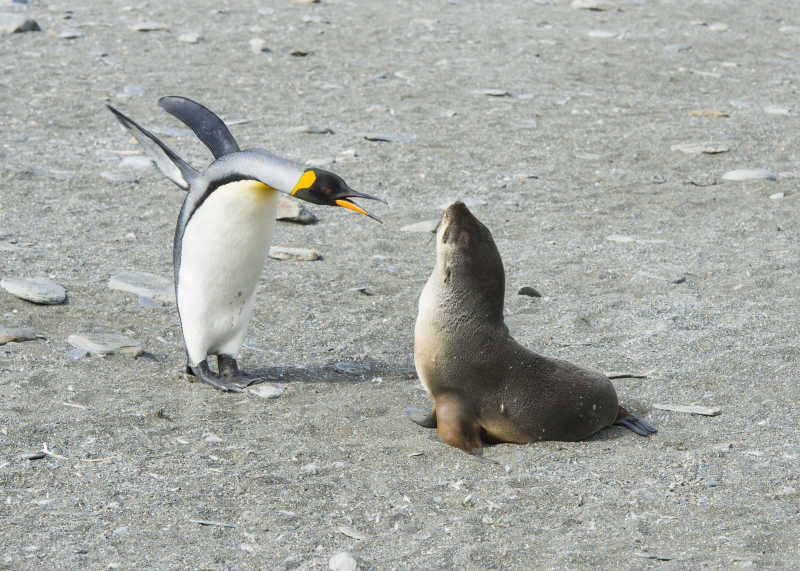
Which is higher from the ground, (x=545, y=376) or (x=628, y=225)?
(x=545, y=376)

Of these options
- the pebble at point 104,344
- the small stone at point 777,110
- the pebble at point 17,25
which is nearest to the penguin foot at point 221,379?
the pebble at point 104,344

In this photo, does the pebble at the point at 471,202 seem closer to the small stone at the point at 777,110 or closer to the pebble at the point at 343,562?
the small stone at the point at 777,110

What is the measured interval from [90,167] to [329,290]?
2859 mm

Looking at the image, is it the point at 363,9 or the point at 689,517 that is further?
the point at 363,9

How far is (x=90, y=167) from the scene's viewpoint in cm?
805

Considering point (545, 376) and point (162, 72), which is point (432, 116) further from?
point (545, 376)

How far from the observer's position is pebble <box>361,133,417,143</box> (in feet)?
29.1

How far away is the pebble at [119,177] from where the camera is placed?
785 centimetres

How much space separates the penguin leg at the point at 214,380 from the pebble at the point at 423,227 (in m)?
2.49

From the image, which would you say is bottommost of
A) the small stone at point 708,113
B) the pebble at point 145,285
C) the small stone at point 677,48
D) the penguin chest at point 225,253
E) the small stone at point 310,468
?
the pebble at point 145,285

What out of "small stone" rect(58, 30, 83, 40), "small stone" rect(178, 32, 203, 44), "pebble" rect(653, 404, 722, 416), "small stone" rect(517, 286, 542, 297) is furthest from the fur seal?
"small stone" rect(58, 30, 83, 40)

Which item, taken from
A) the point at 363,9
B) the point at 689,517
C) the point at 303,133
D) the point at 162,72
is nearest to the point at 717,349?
the point at 689,517

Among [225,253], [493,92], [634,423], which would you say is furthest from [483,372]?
[493,92]

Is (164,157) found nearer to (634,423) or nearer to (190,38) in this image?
(634,423)
